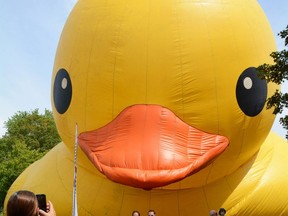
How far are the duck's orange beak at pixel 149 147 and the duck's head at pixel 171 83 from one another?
0.6 inches

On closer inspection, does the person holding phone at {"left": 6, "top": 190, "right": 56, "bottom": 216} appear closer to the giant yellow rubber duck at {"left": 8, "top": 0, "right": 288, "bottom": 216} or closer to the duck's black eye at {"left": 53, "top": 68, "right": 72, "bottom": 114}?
the giant yellow rubber duck at {"left": 8, "top": 0, "right": 288, "bottom": 216}

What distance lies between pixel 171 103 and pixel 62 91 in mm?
1945

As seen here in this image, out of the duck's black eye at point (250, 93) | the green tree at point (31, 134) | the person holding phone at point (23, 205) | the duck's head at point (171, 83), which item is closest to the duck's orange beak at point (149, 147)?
the duck's head at point (171, 83)

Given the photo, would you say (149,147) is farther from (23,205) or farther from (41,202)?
(23,205)

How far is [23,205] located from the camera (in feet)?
6.23

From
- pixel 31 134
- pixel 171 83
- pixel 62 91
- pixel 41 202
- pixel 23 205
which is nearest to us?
pixel 23 205

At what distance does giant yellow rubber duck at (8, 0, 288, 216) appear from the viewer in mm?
6590

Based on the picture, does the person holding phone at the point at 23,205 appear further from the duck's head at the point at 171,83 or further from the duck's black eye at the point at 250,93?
the duck's black eye at the point at 250,93

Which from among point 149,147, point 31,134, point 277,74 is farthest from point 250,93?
point 31,134

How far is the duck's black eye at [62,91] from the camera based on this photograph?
24.6 ft

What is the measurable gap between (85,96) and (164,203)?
6.77 ft

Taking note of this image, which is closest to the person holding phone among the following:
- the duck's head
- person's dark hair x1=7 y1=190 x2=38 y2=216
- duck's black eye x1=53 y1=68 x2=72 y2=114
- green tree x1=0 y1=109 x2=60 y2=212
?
person's dark hair x1=7 y1=190 x2=38 y2=216

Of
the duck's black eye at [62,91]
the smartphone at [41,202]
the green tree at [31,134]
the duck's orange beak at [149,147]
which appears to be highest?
the green tree at [31,134]

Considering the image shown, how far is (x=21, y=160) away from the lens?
2202cm
